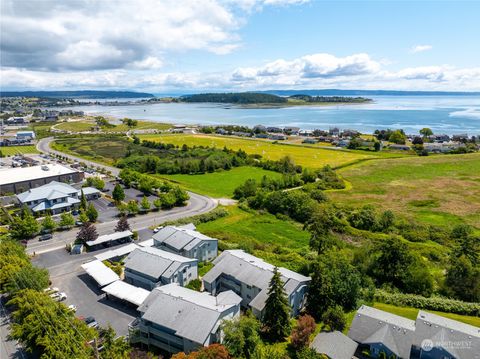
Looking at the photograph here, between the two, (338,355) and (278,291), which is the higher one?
(278,291)

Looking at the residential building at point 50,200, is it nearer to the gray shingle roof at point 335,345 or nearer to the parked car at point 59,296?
the parked car at point 59,296

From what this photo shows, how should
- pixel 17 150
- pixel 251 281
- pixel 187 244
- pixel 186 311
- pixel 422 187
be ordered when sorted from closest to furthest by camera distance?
pixel 186 311, pixel 251 281, pixel 187 244, pixel 422 187, pixel 17 150

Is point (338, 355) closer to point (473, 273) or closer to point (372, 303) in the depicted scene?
point (372, 303)

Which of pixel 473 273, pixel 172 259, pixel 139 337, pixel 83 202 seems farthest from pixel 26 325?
pixel 473 273

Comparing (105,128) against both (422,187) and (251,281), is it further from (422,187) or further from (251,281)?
(251,281)

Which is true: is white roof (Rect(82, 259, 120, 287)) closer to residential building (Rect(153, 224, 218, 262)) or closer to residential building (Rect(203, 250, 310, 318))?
residential building (Rect(153, 224, 218, 262))

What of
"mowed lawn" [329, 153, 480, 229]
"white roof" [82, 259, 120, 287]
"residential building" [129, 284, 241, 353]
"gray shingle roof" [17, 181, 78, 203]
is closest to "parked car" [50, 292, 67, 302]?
"white roof" [82, 259, 120, 287]

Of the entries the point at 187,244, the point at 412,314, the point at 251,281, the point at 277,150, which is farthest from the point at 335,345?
the point at 277,150
